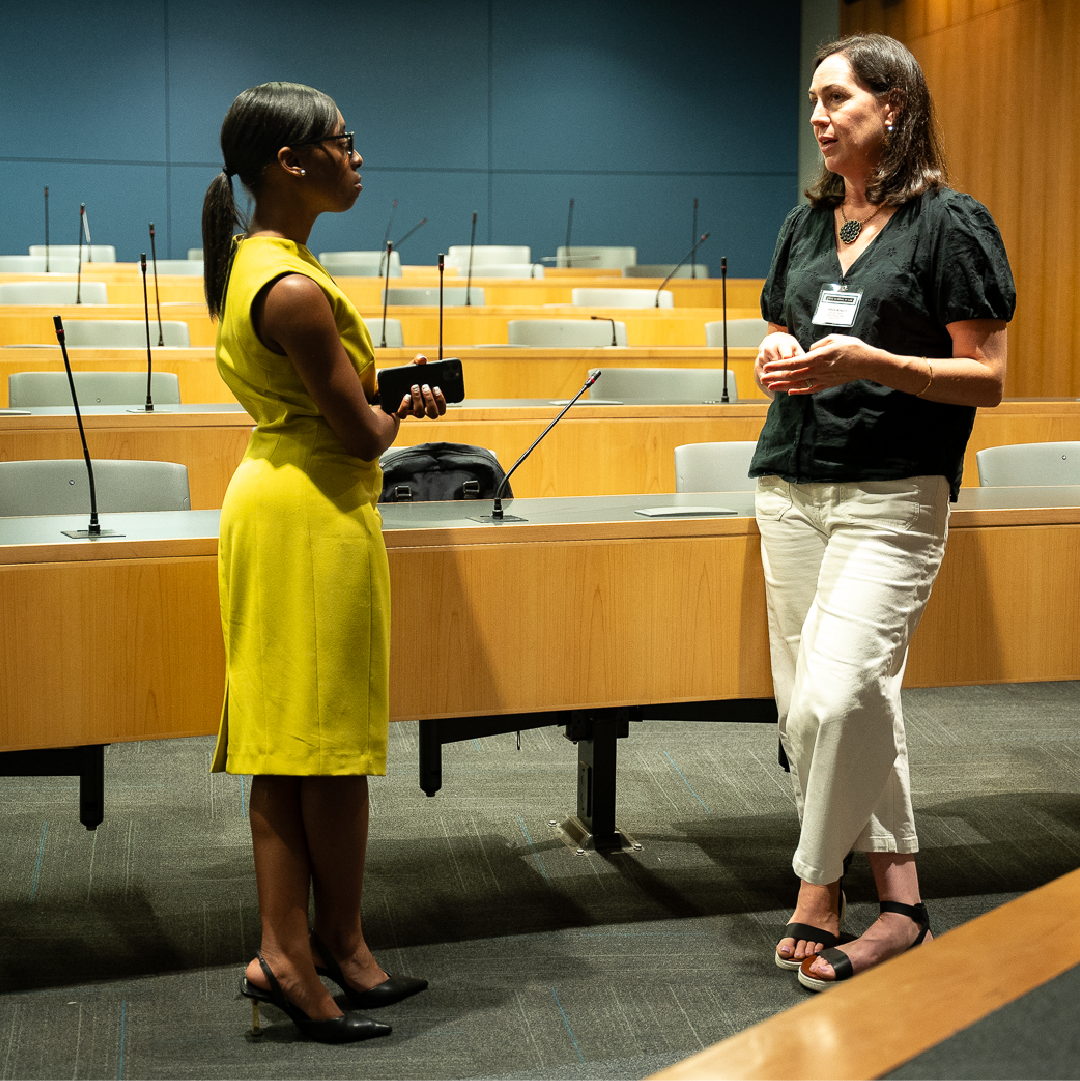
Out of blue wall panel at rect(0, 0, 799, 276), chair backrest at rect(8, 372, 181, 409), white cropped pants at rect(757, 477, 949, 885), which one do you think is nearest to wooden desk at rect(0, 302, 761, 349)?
chair backrest at rect(8, 372, 181, 409)

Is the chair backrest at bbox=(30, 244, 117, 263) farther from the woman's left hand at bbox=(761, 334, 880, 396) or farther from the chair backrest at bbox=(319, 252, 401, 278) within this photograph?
the woman's left hand at bbox=(761, 334, 880, 396)

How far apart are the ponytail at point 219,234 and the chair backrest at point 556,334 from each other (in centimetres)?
360

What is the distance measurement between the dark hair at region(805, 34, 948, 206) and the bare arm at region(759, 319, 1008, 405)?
0.72 feet

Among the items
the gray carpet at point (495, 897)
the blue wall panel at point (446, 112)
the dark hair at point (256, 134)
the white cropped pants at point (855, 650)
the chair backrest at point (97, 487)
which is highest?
the blue wall panel at point (446, 112)

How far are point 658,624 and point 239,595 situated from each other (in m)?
0.73

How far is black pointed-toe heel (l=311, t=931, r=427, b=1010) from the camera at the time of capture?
1.89 meters

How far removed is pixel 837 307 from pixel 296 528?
812 millimetres

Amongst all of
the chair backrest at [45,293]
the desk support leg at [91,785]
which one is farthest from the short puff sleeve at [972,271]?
the chair backrest at [45,293]

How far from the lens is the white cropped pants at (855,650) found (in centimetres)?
185

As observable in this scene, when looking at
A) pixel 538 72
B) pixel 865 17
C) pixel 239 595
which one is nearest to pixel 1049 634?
pixel 239 595

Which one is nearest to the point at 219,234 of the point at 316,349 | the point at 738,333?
the point at 316,349


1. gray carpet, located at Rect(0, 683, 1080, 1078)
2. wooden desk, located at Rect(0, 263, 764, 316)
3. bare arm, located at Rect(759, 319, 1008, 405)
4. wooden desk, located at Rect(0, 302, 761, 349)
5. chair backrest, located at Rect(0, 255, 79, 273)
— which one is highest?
chair backrest, located at Rect(0, 255, 79, 273)

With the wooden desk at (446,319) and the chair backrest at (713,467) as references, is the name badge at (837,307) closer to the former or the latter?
the chair backrest at (713,467)

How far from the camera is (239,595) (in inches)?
68.1
